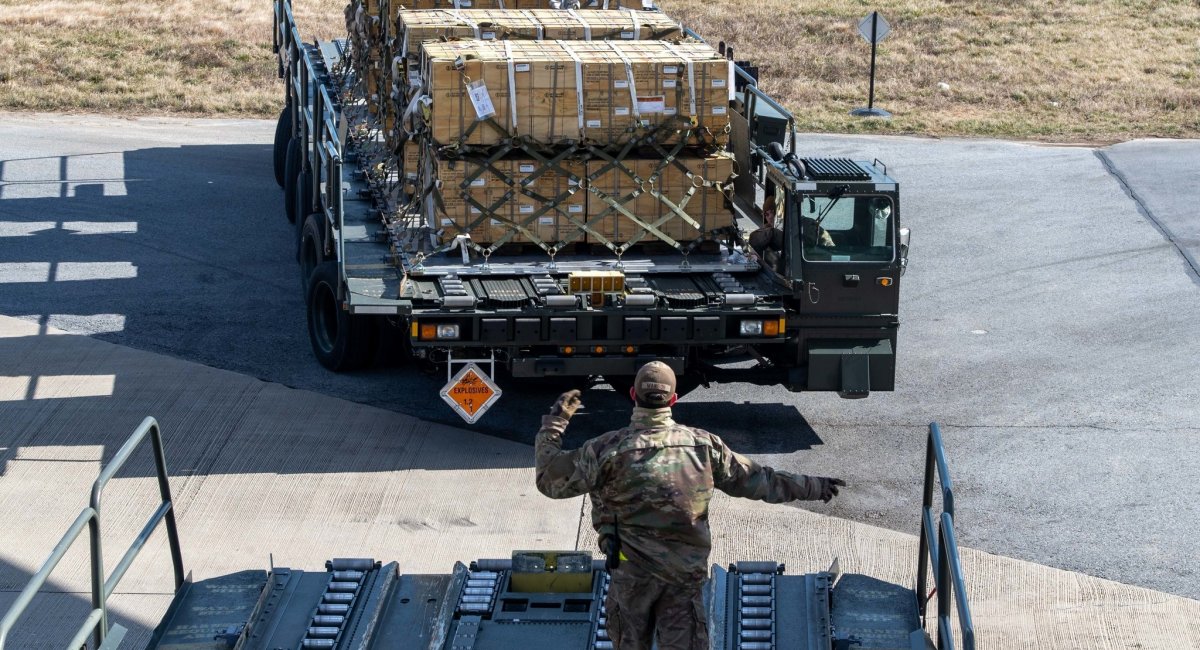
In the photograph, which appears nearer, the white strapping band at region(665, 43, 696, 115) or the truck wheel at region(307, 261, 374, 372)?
the white strapping band at region(665, 43, 696, 115)

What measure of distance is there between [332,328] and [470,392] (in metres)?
2.21

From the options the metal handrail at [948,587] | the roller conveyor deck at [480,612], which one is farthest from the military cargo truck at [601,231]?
the metal handrail at [948,587]

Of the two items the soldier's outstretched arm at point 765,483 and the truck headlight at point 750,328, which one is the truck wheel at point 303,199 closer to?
the truck headlight at point 750,328

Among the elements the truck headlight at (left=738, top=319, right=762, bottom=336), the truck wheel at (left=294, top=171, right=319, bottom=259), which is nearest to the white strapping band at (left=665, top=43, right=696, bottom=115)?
the truck headlight at (left=738, top=319, right=762, bottom=336)

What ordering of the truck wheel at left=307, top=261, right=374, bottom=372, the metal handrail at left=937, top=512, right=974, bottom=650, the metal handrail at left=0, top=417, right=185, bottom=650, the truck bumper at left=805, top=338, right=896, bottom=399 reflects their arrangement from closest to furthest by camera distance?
1. the metal handrail at left=0, top=417, right=185, bottom=650
2. the metal handrail at left=937, top=512, right=974, bottom=650
3. the truck bumper at left=805, top=338, right=896, bottom=399
4. the truck wheel at left=307, top=261, right=374, bottom=372

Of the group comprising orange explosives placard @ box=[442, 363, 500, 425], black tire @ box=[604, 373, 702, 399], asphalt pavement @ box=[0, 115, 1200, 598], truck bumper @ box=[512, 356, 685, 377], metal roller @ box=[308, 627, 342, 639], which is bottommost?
asphalt pavement @ box=[0, 115, 1200, 598]

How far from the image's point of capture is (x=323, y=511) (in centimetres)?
1018

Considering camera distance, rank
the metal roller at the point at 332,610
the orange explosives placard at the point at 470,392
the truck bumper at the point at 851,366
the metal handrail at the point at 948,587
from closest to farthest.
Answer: the metal handrail at the point at 948,587, the metal roller at the point at 332,610, the orange explosives placard at the point at 470,392, the truck bumper at the point at 851,366

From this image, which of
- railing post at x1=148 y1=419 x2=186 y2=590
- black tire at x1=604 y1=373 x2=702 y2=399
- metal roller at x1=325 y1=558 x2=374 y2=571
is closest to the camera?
railing post at x1=148 y1=419 x2=186 y2=590

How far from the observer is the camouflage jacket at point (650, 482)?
6.08 m

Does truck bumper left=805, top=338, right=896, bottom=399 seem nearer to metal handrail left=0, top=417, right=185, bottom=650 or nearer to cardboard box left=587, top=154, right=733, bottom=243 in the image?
cardboard box left=587, top=154, right=733, bottom=243

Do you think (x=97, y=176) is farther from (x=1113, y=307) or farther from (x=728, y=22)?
(x=728, y=22)

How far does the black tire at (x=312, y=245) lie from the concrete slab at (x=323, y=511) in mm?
1313

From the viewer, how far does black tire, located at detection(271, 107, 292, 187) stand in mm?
18812
